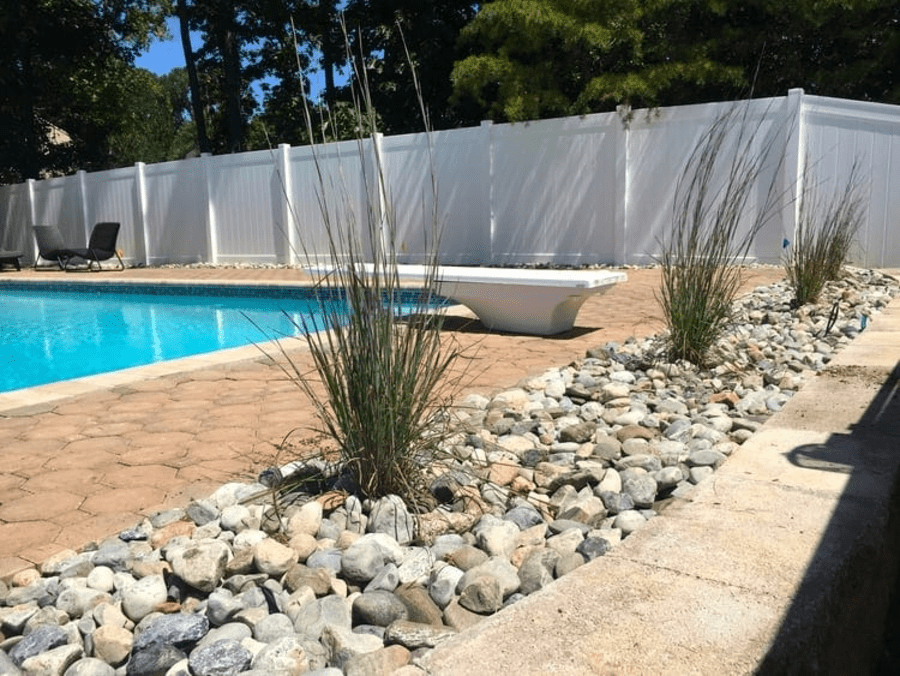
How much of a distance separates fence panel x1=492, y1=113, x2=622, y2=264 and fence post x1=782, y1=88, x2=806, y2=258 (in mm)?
1905

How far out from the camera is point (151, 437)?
2955 mm

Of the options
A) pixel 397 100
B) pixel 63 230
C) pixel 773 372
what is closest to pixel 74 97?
pixel 63 230

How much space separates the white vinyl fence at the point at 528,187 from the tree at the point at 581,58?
2.43 feet

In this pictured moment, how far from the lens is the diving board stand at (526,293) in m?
4.61

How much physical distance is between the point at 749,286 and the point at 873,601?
17.7 feet

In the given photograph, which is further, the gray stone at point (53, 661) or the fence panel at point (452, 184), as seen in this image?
the fence panel at point (452, 184)

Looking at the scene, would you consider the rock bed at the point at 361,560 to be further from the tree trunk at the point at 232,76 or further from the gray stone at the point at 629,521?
the tree trunk at the point at 232,76

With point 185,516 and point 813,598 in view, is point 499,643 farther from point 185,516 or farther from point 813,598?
point 185,516

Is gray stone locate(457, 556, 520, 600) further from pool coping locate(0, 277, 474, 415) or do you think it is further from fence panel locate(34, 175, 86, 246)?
fence panel locate(34, 175, 86, 246)

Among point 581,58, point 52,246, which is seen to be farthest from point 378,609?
point 52,246

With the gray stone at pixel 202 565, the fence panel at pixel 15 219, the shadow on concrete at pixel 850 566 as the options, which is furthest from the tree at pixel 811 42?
the fence panel at pixel 15 219

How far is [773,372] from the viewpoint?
3652 millimetres

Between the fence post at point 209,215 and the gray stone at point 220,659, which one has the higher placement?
the fence post at point 209,215

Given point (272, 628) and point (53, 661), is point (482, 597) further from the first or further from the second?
point (53, 661)
